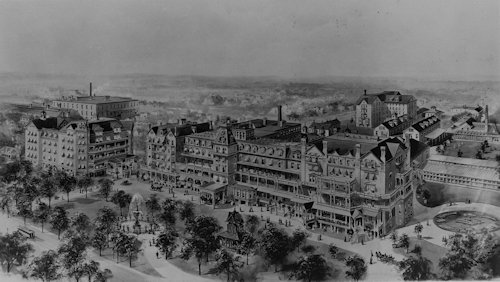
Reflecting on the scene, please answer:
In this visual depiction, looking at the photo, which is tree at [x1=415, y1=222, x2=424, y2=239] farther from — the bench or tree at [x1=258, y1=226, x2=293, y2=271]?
the bench

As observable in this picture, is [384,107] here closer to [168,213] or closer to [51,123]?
[168,213]

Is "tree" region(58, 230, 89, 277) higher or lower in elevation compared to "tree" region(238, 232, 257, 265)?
lower

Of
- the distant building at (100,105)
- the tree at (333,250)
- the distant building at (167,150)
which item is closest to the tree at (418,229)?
the tree at (333,250)

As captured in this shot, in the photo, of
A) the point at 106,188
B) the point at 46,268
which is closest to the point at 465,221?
the point at 106,188

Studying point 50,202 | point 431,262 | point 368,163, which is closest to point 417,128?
point 368,163

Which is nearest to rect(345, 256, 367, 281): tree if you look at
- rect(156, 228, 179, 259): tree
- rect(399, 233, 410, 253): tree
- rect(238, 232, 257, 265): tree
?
rect(399, 233, 410, 253): tree

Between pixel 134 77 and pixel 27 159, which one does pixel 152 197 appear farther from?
pixel 27 159
